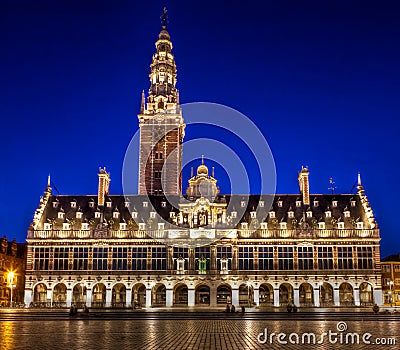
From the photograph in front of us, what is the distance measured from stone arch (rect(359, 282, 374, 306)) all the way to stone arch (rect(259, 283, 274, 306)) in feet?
38.7

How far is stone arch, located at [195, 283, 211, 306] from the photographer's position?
248 feet

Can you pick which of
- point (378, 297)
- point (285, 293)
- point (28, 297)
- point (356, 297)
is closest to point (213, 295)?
point (285, 293)

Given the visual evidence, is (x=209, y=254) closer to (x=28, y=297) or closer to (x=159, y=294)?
(x=159, y=294)

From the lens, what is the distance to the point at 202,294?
76438 millimetres

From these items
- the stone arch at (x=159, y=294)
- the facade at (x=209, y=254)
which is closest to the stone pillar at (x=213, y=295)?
the facade at (x=209, y=254)

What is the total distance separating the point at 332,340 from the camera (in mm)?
22297

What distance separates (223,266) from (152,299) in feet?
34.6

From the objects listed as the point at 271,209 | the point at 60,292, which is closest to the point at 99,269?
the point at 60,292

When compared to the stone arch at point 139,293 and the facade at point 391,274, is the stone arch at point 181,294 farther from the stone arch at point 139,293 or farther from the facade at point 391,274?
the facade at point 391,274

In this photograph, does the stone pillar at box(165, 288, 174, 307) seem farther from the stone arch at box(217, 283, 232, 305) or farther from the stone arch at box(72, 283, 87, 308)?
the stone arch at box(72, 283, 87, 308)

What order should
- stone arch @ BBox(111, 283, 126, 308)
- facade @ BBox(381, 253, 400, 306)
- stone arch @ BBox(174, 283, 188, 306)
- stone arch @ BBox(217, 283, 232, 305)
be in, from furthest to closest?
facade @ BBox(381, 253, 400, 306) → stone arch @ BBox(111, 283, 126, 308) → stone arch @ BBox(217, 283, 232, 305) → stone arch @ BBox(174, 283, 188, 306)

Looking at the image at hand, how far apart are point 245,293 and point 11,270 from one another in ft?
123

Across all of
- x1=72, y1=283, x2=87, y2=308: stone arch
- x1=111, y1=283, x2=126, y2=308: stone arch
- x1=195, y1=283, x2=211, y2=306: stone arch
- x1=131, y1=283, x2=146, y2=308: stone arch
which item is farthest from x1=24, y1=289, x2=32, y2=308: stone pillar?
x1=195, y1=283, x2=211, y2=306: stone arch

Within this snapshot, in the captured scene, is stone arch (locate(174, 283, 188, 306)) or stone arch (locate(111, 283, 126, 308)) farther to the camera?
stone arch (locate(111, 283, 126, 308))
